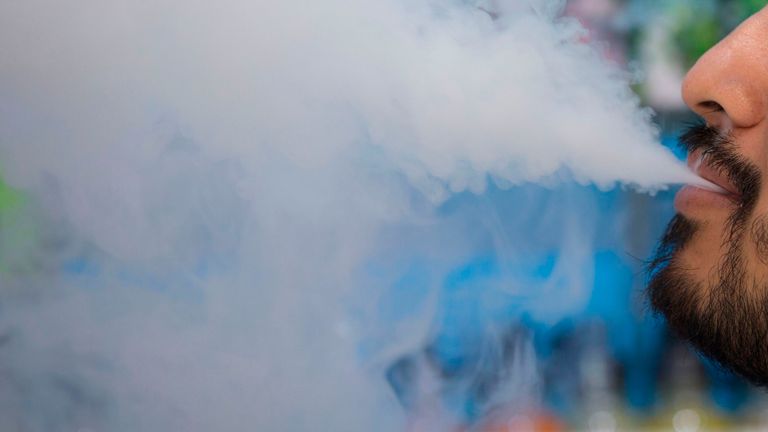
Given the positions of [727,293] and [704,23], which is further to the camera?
[704,23]

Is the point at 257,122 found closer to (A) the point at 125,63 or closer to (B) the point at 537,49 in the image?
(A) the point at 125,63

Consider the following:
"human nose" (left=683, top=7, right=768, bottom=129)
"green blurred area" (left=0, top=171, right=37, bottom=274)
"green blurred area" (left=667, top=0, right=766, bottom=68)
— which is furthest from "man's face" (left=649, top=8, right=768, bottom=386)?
"green blurred area" (left=667, top=0, right=766, bottom=68)

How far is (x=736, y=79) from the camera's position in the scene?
1.97 ft

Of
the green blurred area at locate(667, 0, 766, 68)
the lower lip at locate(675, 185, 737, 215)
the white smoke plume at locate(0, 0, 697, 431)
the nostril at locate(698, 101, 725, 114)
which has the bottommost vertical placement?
the lower lip at locate(675, 185, 737, 215)

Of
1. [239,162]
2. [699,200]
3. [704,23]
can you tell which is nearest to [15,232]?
[239,162]

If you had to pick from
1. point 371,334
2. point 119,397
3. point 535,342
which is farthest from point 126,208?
point 535,342

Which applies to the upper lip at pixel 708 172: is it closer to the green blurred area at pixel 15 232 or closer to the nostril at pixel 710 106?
the nostril at pixel 710 106

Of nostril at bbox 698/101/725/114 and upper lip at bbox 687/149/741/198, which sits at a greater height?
nostril at bbox 698/101/725/114

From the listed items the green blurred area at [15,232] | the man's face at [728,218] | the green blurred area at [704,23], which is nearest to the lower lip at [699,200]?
the man's face at [728,218]

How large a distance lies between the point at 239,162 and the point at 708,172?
0.42m

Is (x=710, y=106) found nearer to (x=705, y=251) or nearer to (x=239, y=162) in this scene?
(x=705, y=251)

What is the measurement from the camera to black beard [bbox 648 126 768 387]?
0.61 m

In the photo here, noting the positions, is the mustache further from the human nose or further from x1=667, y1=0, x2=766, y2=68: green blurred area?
x1=667, y1=0, x2=766, y2=68: green blurred area

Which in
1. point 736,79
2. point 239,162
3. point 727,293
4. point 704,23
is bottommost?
point 727,293
